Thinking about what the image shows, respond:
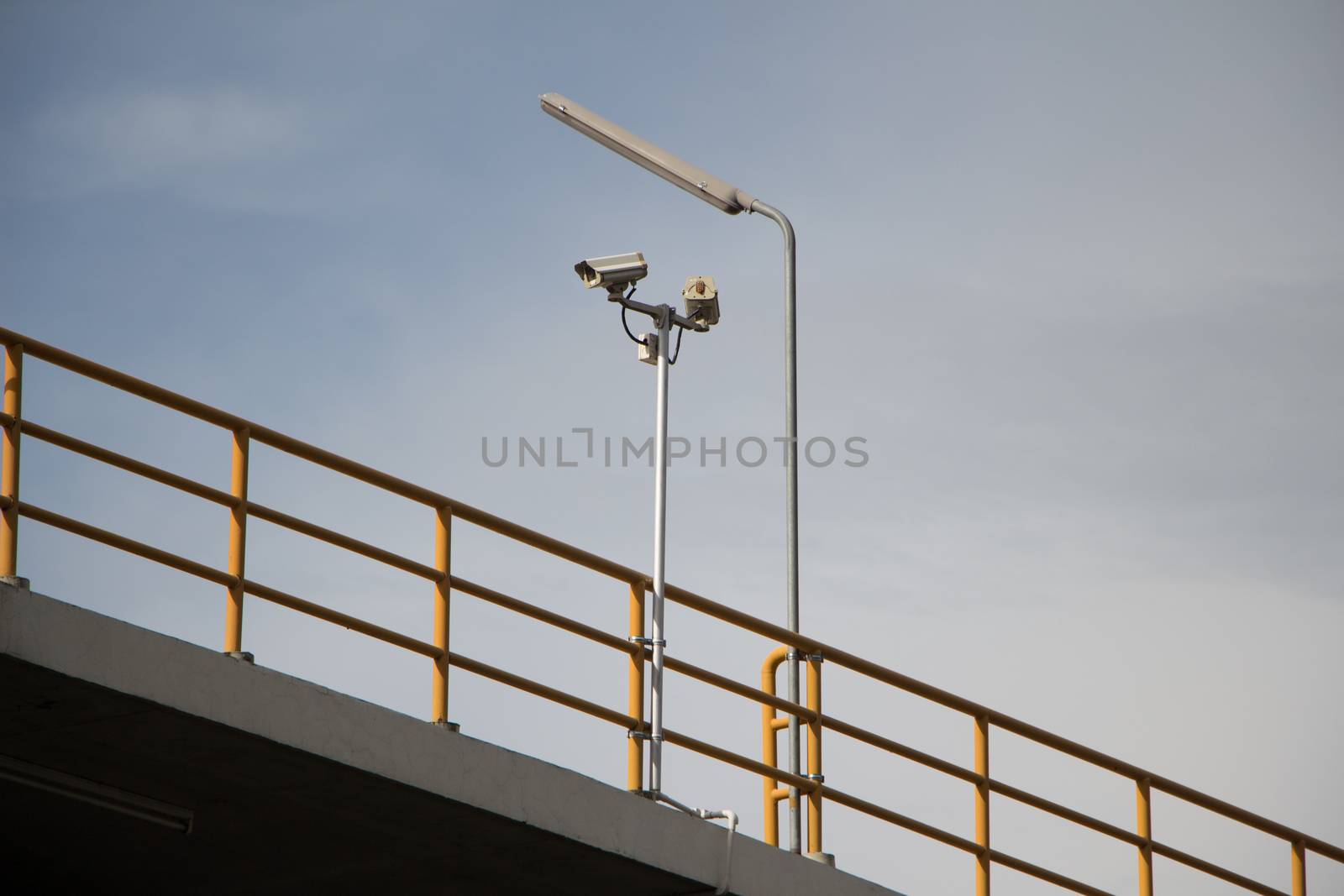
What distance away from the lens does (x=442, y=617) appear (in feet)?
29.9

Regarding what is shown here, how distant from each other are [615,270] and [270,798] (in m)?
3.49

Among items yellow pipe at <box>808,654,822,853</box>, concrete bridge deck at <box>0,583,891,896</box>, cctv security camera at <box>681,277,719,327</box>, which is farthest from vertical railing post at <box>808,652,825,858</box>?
cctv security camera at <box>681,277,719,327</box>

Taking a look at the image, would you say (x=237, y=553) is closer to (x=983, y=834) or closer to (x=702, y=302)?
(x=702, y=302)

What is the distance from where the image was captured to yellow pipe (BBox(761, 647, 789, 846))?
10.8 meters

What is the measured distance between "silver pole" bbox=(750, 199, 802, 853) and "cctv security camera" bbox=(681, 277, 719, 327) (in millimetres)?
2140

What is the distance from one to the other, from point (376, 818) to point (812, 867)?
2627 mm

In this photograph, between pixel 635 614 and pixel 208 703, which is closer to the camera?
pixel 208 703

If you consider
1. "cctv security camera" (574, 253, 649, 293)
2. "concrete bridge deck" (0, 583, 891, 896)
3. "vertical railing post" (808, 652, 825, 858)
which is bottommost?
"concrete bridge deck" (0, 583, 891, 896)

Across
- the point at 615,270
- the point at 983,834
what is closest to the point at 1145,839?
the point at 983,834

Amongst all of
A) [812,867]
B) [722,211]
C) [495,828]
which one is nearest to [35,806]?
[495,828]

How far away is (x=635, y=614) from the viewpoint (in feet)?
32.9

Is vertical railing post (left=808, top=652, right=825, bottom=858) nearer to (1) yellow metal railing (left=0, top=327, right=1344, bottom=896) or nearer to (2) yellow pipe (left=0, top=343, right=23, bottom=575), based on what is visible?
(1) yellow metal railing (left=0, top=327, right=1344, bottom=896)

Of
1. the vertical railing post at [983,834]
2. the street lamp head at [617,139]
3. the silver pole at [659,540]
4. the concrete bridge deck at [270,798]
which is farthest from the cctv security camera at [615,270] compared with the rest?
the vertical railing post at [983,834]

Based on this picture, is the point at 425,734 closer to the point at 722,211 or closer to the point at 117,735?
the point at 117,735
